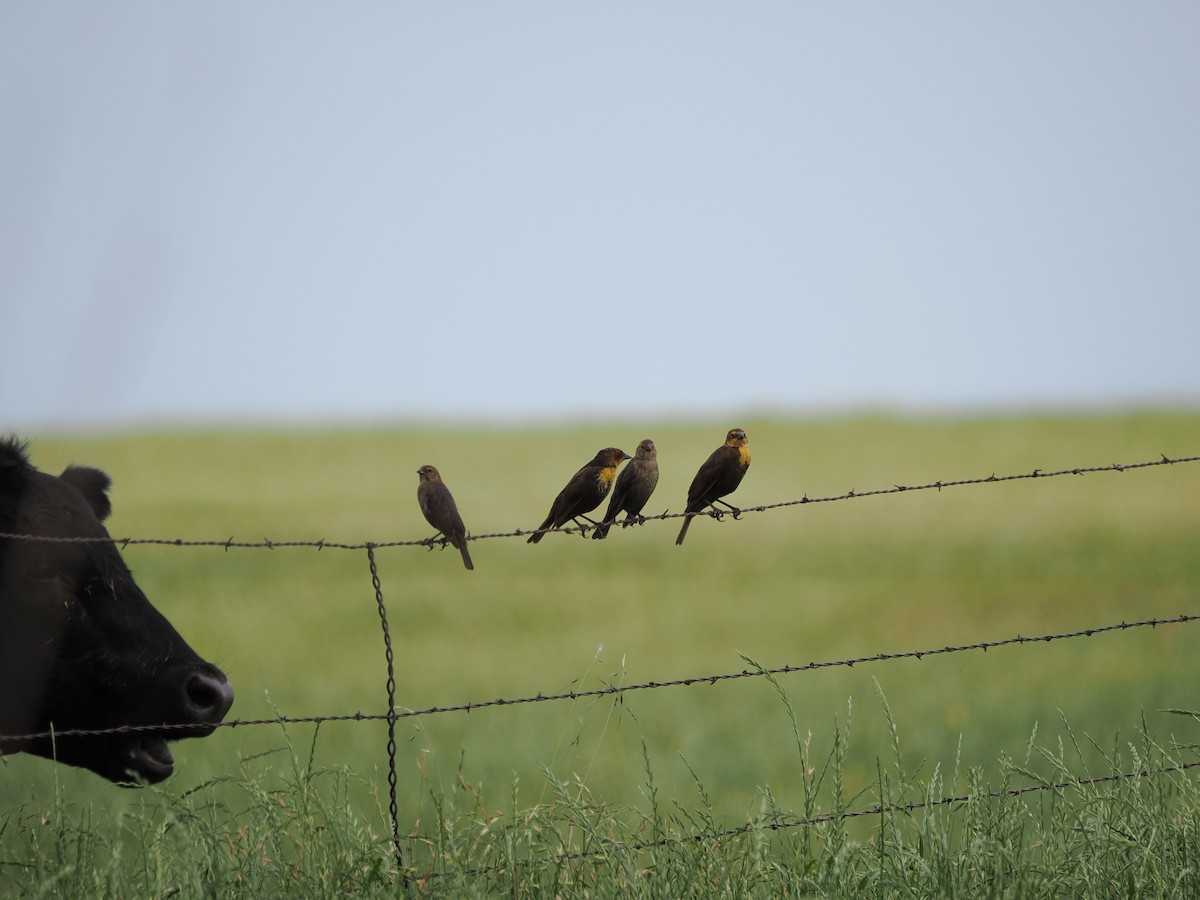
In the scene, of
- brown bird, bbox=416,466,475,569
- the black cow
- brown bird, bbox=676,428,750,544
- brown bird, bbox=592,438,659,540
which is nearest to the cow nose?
the black cow

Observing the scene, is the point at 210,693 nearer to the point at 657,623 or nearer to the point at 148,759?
the point at 148,759

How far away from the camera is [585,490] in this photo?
13.4ft

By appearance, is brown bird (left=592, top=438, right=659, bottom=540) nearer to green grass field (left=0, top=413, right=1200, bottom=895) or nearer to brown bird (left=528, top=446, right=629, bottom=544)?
brown bird (left=528, top=446, right=629, bottom=544)

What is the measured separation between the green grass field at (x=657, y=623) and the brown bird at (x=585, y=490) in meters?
0.56

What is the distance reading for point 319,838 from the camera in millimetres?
3859

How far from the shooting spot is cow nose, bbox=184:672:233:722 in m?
4.25

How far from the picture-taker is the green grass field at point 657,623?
21.8 feet

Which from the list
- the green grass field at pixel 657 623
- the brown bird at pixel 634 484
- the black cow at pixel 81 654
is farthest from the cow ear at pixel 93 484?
the brown bird at pixel 634 484

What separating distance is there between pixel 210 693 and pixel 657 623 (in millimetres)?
13714

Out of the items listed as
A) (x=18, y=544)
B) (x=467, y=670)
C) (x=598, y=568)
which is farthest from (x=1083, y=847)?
(x=598, y=568)

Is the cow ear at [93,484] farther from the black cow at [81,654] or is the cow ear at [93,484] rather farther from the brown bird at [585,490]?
the brown bird at [585,490]

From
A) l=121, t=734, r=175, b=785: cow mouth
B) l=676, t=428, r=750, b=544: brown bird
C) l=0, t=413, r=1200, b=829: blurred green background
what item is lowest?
l=0, t=413, r=1200, b=829: blurred green background

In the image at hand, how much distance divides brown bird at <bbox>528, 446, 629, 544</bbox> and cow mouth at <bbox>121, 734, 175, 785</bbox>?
154cm

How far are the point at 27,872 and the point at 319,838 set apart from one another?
91cm
